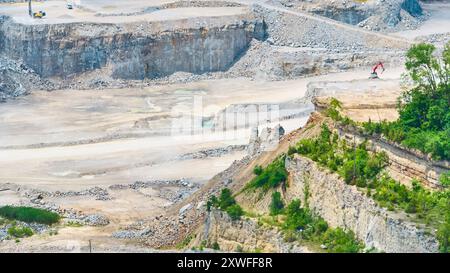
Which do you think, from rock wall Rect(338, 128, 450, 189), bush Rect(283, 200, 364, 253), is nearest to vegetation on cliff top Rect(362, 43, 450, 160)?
rock wall Rect(338, 128, 450, 189)

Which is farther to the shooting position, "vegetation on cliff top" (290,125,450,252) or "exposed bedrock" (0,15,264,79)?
"exposed bedrock" (0,15,264,79)

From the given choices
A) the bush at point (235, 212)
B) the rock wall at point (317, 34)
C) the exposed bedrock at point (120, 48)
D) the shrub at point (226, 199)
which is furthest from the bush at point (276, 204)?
the exposed bedrock at point (120, 48)

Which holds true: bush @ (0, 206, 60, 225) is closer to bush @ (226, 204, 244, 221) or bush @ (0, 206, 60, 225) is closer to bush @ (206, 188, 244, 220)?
bush @ (206, 188, 244, 220)

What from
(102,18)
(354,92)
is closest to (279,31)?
(102,18)

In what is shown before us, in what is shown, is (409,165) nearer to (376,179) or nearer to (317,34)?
(376,179)
